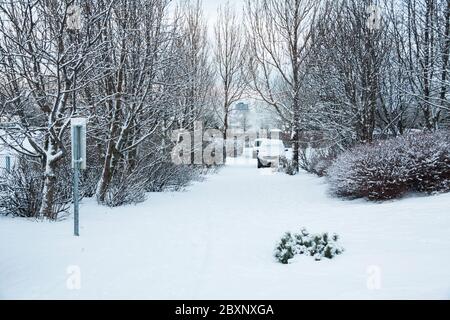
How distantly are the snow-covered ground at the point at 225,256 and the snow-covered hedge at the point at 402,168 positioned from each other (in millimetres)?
425

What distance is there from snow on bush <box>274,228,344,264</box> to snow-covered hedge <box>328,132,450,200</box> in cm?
374

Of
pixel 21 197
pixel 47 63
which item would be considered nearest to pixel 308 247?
pixel 21 197

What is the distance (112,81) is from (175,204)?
3.40 meters

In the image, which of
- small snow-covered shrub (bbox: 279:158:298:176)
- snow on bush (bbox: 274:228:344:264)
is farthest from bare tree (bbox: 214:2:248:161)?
snow on bush (bbox: 274:228:344:264)

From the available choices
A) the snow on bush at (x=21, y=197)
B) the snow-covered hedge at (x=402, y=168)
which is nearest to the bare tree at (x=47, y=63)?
the snow on bush at (x=21, y=197)

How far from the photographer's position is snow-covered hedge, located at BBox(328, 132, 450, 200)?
8266mm

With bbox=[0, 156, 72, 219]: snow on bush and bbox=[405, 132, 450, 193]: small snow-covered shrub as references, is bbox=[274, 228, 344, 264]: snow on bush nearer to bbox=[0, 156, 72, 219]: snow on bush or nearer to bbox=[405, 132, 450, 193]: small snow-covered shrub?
bbox=[405, 132, 450, 193]: small snow-covered shrub

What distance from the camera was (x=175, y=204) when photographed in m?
10.1

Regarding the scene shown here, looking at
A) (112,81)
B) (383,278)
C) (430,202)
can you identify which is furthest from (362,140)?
(383,278)

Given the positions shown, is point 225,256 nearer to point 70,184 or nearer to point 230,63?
point 70,184

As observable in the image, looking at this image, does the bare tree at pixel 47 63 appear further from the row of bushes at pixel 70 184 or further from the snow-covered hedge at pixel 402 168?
the snow-covered hedge at pixel 402 168

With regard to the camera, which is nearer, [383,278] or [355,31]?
[383,278]
